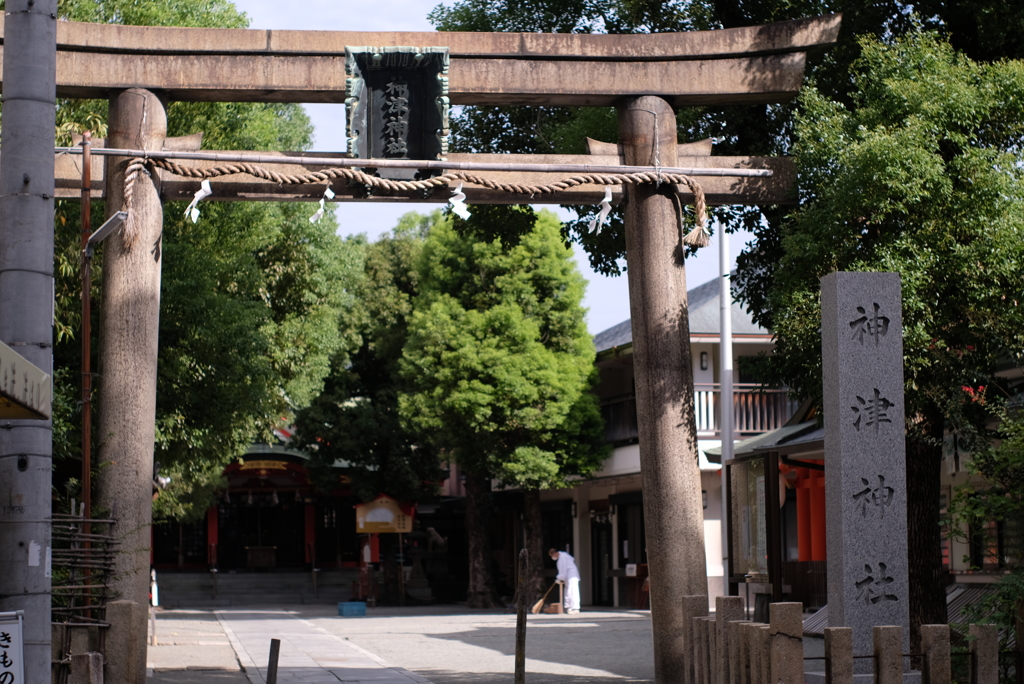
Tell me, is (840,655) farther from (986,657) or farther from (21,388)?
(21,388)

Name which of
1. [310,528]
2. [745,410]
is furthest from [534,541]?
[310,528]

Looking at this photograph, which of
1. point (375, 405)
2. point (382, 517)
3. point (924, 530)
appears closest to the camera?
point (924, 530)

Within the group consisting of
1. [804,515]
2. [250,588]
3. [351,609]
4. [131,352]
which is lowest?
[250,588]

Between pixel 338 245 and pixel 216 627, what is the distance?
30.6 feet

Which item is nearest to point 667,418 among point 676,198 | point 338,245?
point 676,198

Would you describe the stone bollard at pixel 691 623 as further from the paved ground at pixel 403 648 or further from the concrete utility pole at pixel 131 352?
the concrete utility pole at pixel 131 352

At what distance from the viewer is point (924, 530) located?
11.1 meters

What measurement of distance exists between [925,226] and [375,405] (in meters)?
26.4

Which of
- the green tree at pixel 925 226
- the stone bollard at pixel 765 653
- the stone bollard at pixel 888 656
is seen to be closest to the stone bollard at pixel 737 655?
the stone bollard at pixel 765 653

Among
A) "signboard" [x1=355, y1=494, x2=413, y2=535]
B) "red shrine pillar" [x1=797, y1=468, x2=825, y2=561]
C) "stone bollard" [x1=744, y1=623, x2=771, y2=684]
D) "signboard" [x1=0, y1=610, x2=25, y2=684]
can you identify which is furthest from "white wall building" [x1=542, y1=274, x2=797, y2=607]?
"signboard" [x1=0, y1=610, x2=25, y2=684]

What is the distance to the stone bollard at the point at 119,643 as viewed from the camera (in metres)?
9.11

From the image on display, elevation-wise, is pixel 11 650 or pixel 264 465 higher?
pixel 264 465

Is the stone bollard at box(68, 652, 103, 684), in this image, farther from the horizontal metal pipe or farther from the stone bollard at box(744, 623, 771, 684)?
the horizontal metal pipe

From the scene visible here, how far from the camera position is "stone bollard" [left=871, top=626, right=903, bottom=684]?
7.63 metres
